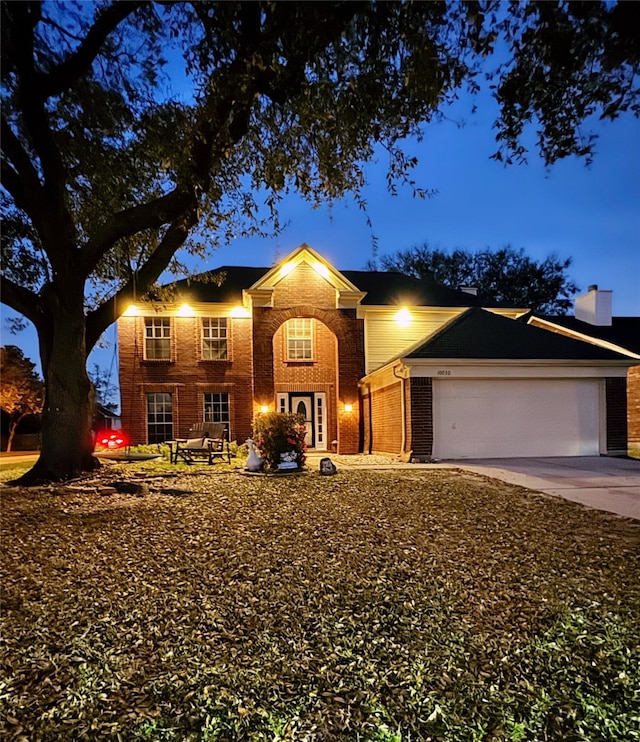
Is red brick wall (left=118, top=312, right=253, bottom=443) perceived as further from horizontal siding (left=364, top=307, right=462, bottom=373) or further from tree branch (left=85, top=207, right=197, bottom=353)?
tree branch (left=85, top=207, right=197, bottom=353)

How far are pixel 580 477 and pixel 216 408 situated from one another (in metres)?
12.5

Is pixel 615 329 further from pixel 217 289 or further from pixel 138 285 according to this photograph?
pixel 138 285

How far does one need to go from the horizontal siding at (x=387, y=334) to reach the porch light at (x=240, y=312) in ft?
14.5

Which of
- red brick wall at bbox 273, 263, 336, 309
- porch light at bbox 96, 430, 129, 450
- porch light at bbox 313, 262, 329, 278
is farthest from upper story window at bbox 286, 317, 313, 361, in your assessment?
porch light at bbox 96, 430, 129, 450

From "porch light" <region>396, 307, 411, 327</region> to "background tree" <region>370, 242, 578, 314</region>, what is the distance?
1927 centimetres

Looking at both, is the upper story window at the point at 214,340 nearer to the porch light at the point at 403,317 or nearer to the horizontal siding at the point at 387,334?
the horizontal siding at the point at 387,334

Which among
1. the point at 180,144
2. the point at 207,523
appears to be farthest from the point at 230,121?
the point at 207,523

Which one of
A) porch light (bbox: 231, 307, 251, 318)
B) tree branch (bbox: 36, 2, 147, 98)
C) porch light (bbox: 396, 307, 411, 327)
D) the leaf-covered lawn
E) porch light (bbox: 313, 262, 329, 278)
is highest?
tree branch (bbox: 36, 2, 147, 98)

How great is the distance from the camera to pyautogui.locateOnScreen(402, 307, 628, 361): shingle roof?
13.3 meters

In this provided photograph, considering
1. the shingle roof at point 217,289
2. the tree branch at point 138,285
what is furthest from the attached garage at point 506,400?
the shingle roof at point 217,289

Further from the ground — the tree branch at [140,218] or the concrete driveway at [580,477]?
the tree branch at [140,218]

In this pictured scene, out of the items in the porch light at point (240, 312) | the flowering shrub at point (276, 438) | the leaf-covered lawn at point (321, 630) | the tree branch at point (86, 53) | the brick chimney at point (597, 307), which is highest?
the tree branch at point (86, 53)

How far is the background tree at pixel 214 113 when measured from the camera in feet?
15.3

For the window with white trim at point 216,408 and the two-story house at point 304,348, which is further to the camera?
the window with white trim at point 216,408
